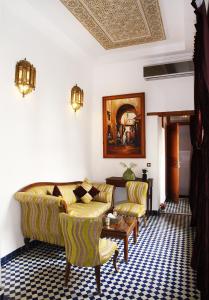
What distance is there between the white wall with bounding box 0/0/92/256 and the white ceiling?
0.16 metres

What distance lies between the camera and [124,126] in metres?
5.74

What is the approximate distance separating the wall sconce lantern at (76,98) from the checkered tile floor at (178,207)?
128 inches

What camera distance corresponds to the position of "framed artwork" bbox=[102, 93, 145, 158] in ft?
18.3

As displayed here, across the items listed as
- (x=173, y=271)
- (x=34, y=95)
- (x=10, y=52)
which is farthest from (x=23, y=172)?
(x=173, y=271)

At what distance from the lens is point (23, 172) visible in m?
3.60

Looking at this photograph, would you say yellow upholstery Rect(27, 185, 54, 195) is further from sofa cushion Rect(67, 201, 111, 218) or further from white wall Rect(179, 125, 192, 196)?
white wall Rect(179, 125, 192, 196)

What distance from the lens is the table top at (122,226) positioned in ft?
10.5

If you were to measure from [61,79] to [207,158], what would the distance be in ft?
11.2

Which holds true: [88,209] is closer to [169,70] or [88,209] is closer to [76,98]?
A: [76,98]

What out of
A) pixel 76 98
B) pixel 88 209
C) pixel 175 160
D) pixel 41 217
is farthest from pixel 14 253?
pixel 175 160

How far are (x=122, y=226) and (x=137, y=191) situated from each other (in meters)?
1.43

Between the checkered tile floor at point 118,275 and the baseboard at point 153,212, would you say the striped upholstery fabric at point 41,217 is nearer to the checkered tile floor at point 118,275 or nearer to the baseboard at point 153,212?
the checkered tile floor at point 118,275

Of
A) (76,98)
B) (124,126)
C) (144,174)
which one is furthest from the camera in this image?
(124,126)

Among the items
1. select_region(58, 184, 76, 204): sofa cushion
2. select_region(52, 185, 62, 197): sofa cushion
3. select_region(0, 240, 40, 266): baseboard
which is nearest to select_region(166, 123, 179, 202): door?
select_region(58, 184, 76, 204): sofa cushion
